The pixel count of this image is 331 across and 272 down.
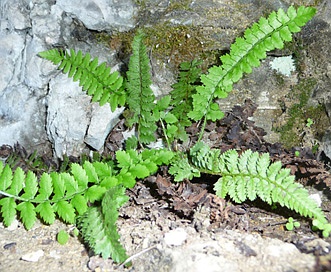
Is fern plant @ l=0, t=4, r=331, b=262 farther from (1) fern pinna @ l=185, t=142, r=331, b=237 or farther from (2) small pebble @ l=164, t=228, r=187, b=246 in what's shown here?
(2) small pebble @ l=164, t=228, r=187, b=246

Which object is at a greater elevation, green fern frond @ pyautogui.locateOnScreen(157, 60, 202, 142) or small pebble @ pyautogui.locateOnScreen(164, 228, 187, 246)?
A: green fern frond @ pyautogui.locateOnScreen(157, 60, 202, 142)

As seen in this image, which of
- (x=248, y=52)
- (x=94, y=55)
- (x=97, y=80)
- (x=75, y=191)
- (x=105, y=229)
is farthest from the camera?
(x=94, y=55)

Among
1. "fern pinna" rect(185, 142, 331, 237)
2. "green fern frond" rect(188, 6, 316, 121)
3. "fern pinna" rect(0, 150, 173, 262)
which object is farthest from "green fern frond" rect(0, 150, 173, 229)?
"green fern frond" rect(188, 6, 316, 121)

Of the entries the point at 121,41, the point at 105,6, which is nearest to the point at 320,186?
the point at 121,41

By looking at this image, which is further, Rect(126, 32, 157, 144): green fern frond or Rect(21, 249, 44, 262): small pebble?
Rect(126, 32, 157, 144): green fern frond

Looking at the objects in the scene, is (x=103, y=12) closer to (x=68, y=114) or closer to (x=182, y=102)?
(x=68, y=114)

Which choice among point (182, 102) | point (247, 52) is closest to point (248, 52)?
point (247, 52)

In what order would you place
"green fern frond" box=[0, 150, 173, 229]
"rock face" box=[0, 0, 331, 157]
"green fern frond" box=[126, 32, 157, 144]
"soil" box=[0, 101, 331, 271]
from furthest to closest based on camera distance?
"rock face" box=[0, 0, 331, 157] → "green fern frond" box=[126, 32, 157, 144] → "green fern frond" box=[0, 150, 173, 229] → "soil" box=[0, 101, 331, 271]

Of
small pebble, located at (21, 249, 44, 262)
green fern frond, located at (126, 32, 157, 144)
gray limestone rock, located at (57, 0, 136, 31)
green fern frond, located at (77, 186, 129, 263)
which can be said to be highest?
gray limestone rock, located at (57, 0, 136, 31)
